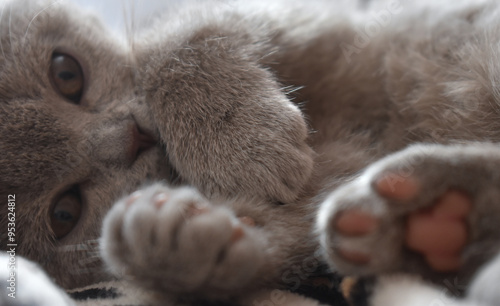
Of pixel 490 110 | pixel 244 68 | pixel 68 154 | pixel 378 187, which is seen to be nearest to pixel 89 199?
pixel 68 154

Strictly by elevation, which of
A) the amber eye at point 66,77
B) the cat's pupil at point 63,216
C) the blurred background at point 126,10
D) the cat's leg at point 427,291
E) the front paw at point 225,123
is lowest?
the cat's leg at point 427,291

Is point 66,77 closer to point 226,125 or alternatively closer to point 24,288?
point 226,125

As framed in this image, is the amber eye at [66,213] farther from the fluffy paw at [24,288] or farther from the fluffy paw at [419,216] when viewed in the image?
the fluffy paw at [419,216]

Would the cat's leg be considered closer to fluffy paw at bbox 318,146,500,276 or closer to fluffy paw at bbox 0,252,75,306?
fluffy paw at bbox 318,146,500,276

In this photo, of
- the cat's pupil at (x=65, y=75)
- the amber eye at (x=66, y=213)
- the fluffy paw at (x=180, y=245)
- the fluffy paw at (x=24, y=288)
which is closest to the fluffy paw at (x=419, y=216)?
the fluffy paw at (x=180, y=245)

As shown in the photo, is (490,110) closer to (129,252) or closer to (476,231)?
(476,231)

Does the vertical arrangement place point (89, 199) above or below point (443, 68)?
below

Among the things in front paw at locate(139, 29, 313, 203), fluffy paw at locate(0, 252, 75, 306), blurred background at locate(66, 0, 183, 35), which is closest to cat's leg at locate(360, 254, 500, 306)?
front paw at locate(139, 29, 313, 203)
